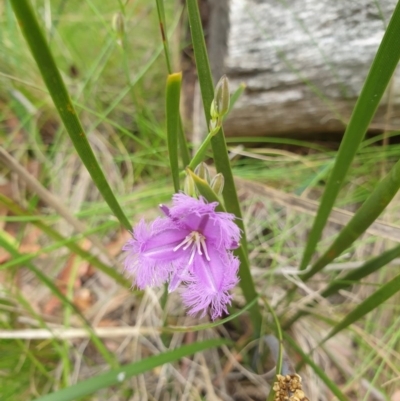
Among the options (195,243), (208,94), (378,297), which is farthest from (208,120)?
(378,297)

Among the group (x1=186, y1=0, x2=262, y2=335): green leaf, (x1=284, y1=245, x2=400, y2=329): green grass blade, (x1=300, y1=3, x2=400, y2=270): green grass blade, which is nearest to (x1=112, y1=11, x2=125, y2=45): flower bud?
(x1=186, y1=0, x2=262, y2=335): green leaf

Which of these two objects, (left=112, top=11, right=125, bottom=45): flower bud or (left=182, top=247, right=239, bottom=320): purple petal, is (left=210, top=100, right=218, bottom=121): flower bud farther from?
(left=112, top=11, right=125, bottom=45): flower bud

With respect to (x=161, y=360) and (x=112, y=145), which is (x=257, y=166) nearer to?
(x=112, y=145)

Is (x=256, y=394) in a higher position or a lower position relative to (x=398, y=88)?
lower

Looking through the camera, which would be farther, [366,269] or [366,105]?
[366,269]

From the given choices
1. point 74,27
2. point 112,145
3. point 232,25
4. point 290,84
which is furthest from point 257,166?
point 74,27

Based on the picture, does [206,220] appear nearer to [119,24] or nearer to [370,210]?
[370,210]
